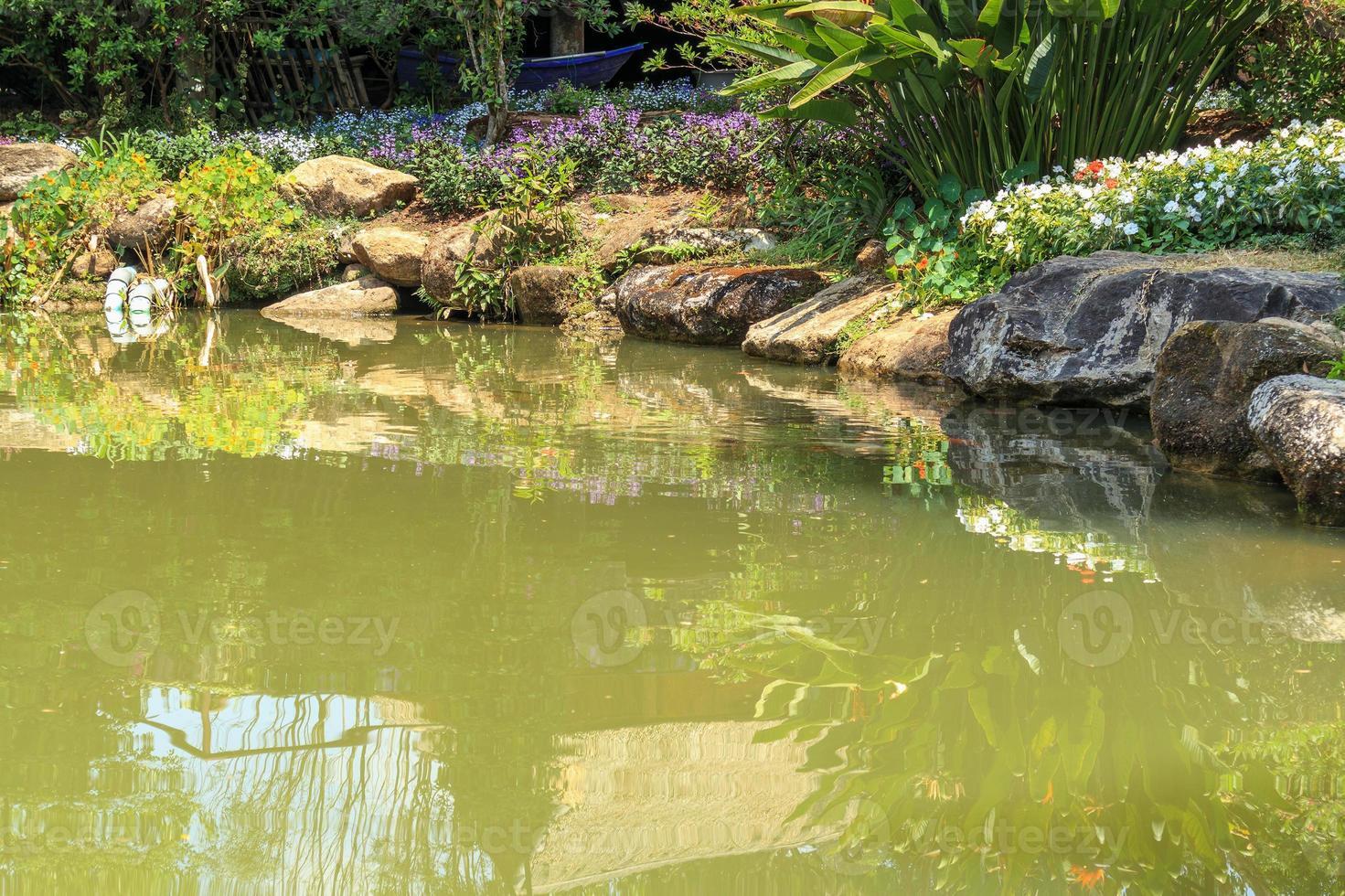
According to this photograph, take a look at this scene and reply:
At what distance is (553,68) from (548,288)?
6594 mm

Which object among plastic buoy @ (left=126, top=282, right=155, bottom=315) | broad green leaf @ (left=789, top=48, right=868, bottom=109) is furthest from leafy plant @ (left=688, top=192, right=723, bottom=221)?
plastic buoy @ (left=126, top=282, right=155, bottom=315)

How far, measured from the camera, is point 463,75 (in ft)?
48.0

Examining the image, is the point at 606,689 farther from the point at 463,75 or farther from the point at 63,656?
the point at 463,75

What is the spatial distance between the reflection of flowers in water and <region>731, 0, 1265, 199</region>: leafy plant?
447 cm

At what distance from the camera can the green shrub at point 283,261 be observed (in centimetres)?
1311

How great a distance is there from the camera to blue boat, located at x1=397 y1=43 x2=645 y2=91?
55.3 ft

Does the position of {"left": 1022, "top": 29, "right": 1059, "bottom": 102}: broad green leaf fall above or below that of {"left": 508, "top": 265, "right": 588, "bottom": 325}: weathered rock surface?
above

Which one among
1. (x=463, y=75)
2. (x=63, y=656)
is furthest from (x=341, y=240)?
(x=63, y=656)

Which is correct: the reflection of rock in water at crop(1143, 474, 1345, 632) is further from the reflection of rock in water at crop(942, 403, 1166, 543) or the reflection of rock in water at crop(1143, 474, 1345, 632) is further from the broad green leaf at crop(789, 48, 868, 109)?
the broad green leaf at crop(789, 48, 868, 109)

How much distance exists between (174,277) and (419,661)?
11461 mm

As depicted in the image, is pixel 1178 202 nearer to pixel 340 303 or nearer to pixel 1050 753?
pixel 1050 753

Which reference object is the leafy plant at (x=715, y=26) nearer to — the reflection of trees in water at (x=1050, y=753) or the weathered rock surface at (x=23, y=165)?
the weathered rock surface at (x=23, y=165)

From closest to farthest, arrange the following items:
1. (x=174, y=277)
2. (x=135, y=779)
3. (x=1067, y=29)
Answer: (x=135, y=779)
(x=1067, y=29)
(x=174, y=277)

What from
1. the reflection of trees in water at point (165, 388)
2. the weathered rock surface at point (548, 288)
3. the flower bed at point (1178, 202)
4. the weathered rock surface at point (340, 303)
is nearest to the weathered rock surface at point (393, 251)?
the weathered rock surface at point (340, 303)
